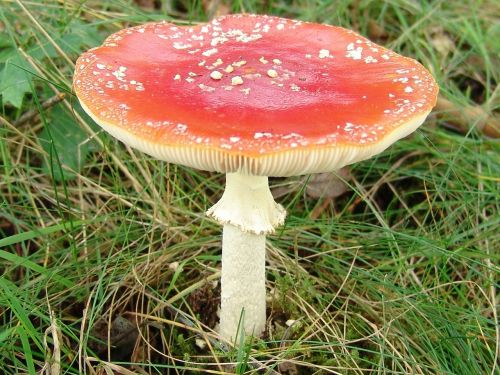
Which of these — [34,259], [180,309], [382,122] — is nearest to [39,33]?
[34,259]

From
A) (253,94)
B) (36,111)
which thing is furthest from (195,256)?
(36,111)

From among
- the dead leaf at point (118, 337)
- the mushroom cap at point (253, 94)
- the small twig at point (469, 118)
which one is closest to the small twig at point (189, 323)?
the dead leaf at point (118, 337)

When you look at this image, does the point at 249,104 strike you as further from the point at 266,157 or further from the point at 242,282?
the point at 242,282

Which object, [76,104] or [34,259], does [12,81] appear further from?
[34,259]

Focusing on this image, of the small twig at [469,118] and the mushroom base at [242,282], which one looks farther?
the small twig at [469,118]

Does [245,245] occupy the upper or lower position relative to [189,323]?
upper

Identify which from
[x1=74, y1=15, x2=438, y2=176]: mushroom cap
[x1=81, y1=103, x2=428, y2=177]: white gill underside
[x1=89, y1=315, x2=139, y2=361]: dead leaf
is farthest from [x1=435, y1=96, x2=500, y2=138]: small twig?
[x1=89, y1=315, x2=139, y2=361]: dead leaf

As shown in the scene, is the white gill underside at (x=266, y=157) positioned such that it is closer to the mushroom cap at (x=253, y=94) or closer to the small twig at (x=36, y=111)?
the mushroom cap at (x=253, y=94)
